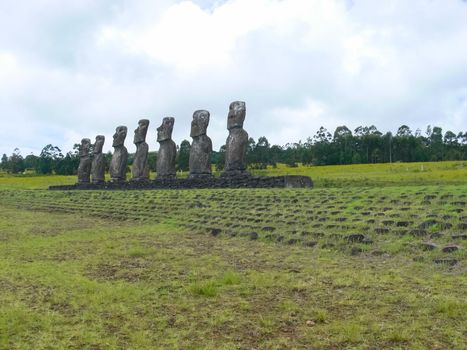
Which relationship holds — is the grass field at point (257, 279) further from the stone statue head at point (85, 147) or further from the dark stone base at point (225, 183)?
the stone statue head at point (85, 147)

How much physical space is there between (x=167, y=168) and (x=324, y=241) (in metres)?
17.6

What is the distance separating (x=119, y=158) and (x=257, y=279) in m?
24.4

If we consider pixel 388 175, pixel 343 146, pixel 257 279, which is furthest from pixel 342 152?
pixel 257 279

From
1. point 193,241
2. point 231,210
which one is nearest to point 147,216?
point 231,210

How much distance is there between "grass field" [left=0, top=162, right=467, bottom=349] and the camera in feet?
15.3

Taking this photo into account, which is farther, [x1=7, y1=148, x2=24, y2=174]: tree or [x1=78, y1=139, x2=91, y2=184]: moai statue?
[x1=7, y1=148, x2=24, y2=174]: tree

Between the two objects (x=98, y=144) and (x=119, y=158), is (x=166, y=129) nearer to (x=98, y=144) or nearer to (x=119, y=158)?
(x=119, y=158)

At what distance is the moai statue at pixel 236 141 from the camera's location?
21922 mm

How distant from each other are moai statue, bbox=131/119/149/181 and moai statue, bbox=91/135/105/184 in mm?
4172

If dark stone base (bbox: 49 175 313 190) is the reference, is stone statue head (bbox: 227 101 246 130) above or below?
above

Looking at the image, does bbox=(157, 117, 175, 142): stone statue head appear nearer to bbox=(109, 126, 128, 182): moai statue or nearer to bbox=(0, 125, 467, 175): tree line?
bbox=(109, 126, 128, 182): moai statue

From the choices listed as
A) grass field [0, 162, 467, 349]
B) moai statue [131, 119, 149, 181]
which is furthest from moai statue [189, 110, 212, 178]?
grass field [0, 162, 467, 349]

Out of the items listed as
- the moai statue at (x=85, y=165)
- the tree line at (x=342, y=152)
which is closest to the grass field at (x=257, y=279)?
the moai statue at (x=85, y=165)

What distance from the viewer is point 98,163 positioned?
32.1 meters
